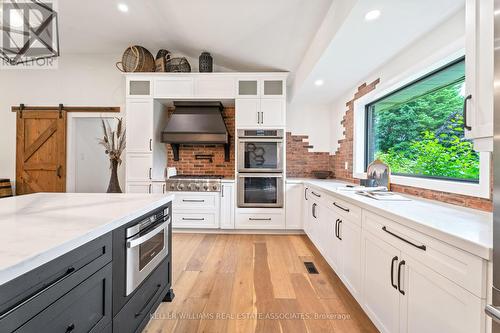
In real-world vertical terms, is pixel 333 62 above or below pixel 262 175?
above

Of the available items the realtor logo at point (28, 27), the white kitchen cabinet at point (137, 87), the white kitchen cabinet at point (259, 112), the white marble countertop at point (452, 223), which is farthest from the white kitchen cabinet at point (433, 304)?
the realtor logo at point (28, 27)

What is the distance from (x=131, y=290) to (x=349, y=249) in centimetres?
163

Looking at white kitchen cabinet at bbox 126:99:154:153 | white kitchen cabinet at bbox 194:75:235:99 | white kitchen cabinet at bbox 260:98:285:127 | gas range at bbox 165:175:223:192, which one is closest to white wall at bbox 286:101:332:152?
white kitchen cabinet at bbox 260:98:285:127

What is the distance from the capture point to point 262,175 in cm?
366

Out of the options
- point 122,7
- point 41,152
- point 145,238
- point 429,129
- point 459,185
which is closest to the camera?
point 145,238

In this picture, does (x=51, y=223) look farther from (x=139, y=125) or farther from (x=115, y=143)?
(x=115, y=143)

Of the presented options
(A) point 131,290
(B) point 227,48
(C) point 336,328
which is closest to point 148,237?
(A) point 131,290

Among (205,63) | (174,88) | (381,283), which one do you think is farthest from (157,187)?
(381,283)

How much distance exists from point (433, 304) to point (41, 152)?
5.58m

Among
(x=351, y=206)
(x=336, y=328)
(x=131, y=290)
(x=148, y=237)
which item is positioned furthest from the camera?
(x=351, y=206)

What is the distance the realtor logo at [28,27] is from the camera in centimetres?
291

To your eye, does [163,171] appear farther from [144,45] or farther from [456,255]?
[456,255]

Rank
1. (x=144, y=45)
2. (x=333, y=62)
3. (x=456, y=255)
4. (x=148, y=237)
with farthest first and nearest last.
→ (x=144, y=45) < (x=333, y=62) < (x=148, y=237) < (x=456, y=255)

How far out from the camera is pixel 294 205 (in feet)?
12.2
